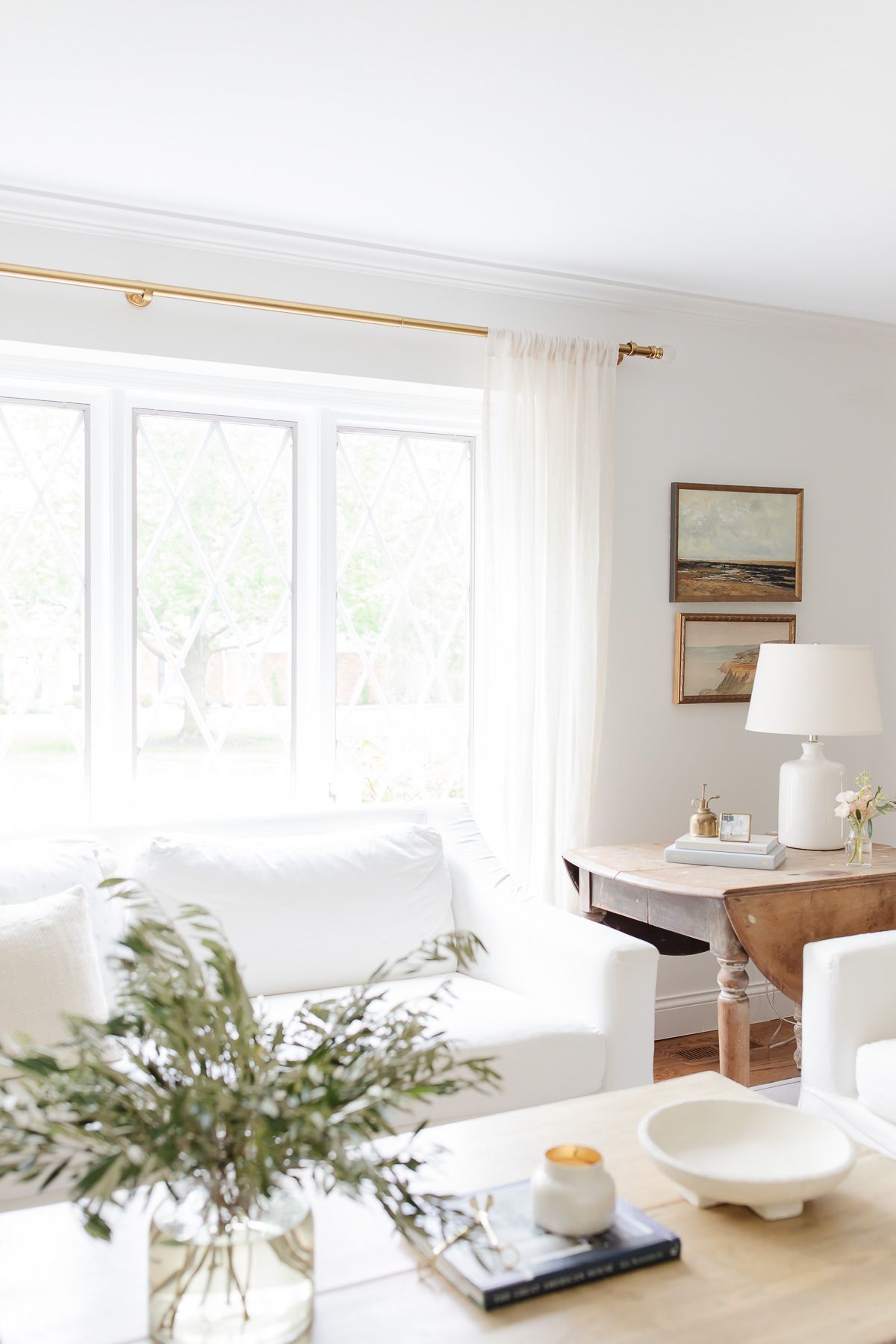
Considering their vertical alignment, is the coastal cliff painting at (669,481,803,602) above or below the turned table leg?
above

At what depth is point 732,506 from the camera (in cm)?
390

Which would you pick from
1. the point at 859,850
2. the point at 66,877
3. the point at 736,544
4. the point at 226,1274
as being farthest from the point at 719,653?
the point at 226,1274

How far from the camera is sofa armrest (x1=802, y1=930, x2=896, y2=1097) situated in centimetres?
254

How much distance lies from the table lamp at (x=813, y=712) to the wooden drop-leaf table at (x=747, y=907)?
0.11 metres

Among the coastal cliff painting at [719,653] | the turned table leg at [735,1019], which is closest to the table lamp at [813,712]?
the coastal cliff painting at [719,653]

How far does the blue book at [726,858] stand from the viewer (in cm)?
305

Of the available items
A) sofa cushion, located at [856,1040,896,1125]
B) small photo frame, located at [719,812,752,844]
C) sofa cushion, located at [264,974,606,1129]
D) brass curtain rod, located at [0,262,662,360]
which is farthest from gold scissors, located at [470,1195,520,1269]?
brass curtain rod, located at [0,262,662,360]

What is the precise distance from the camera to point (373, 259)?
3.31 m

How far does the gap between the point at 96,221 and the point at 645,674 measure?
2.11 m

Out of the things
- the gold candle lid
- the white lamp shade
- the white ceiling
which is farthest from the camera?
the white lamp shade

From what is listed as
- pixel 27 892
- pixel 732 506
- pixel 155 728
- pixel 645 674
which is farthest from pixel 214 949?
pixel 732 506

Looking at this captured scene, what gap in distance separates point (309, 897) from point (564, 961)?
2.10ft

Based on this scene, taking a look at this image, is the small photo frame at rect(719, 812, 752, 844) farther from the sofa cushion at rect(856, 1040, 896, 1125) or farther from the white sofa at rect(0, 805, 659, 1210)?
the sofa cushion at rect(856, 1040, 896, 1125)

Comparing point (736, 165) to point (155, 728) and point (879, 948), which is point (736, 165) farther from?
point (155, 728)
